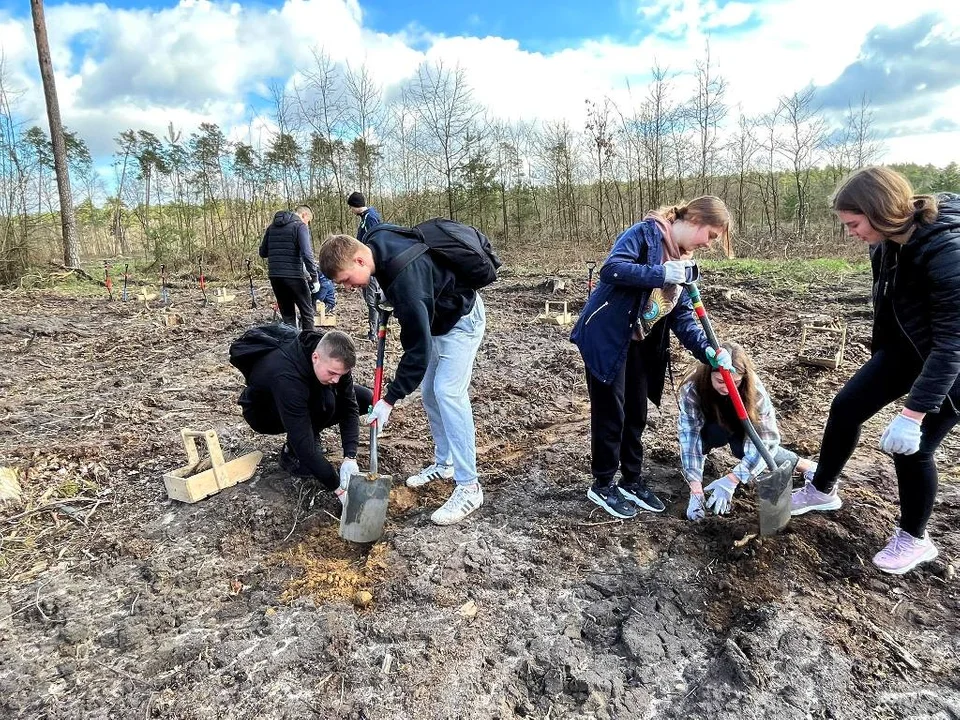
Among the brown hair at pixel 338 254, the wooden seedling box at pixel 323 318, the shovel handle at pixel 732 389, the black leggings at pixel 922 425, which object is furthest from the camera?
the wooden seedling box at pixel 323 318

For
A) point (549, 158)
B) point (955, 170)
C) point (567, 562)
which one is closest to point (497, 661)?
point (567, 562)

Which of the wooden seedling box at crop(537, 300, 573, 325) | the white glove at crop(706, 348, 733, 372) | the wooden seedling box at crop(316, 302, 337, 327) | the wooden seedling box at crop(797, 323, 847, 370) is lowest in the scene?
the wooden seedling box at crop(797, 323, 847, 370)

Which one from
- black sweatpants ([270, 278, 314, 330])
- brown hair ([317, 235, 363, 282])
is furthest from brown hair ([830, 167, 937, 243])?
black sweatpants ([270, 278, 314, 330])

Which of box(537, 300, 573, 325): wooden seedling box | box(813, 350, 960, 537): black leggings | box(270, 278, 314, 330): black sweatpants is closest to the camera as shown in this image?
box(813, 350, 960, 537): black leggings

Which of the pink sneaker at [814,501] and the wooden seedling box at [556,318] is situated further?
the wooden seedling box at [556,318]

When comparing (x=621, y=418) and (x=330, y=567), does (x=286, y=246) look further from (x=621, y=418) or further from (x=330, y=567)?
(x=621, y=418)

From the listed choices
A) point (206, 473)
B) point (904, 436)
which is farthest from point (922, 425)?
point (206, 473)

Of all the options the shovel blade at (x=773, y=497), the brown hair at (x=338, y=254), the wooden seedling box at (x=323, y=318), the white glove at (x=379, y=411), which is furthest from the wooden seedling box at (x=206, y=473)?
the wooden seedling box at (x=323, y=318)

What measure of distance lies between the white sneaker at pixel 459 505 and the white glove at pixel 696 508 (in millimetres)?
1097

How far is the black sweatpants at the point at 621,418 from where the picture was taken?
2803 mm

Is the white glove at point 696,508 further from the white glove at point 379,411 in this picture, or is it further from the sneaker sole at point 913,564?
the white glove at point 379,411

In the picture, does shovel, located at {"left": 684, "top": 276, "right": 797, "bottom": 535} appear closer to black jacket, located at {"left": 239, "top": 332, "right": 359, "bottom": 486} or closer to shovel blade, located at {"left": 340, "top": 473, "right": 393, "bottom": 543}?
shovel blade, located at {"left": 340, "top": 473, "right": 393, "bottom": 543}

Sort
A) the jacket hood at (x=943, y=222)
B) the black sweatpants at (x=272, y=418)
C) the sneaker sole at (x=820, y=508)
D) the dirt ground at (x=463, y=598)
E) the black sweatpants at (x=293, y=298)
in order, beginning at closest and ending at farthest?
the jacket hood at (x=943, y=222) → the dirt ground at (x=463, y=598) → the sneaker sole at (x=820, y=508) → the black sweatpants at (x=272, y=418) → the black sweatpants at (x=293, y=298)

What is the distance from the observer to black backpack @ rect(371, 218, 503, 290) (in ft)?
8.36
